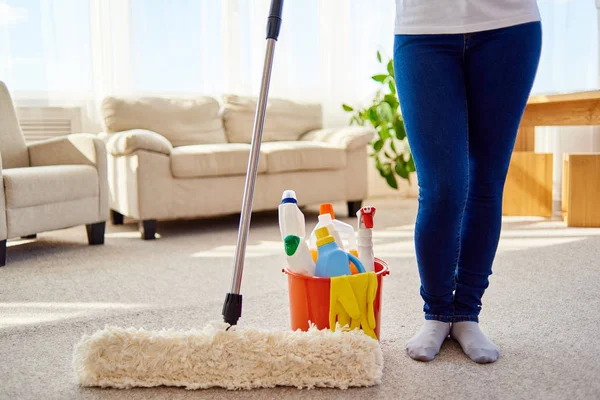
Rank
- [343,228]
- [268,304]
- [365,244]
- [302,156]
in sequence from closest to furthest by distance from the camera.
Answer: [365,244], [343,228], [268,304], [302,156]

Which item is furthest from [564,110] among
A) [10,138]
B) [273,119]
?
[10,138]

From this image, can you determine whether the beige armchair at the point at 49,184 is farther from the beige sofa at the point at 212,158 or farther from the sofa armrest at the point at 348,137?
the sofa armrest at the point at 348,137

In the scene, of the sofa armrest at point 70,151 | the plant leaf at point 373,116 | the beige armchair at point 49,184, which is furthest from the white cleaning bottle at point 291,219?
the plant leaf at point 373,116

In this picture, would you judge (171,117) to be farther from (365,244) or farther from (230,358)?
(230,358)

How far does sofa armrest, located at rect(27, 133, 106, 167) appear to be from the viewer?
2904 millimetres

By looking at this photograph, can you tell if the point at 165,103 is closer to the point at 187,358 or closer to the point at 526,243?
the point at 526,243

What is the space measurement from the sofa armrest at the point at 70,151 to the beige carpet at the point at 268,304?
0.39 meters

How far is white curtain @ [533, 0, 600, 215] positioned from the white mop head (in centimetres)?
354

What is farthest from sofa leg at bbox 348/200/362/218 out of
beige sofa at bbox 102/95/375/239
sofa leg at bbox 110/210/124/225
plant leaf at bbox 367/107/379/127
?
sofa leg at bbox 110/210/124/225

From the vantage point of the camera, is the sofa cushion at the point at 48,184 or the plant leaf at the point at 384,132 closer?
the sofa cushion at the point at 48,184

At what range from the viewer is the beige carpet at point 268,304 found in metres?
1.21

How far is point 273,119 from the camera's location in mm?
3914

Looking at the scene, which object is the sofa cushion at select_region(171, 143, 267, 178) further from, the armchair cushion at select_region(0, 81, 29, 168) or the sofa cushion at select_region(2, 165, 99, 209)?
the armchair cushion at select_region(0, 81, 29, 168)

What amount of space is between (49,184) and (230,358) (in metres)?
1.79
